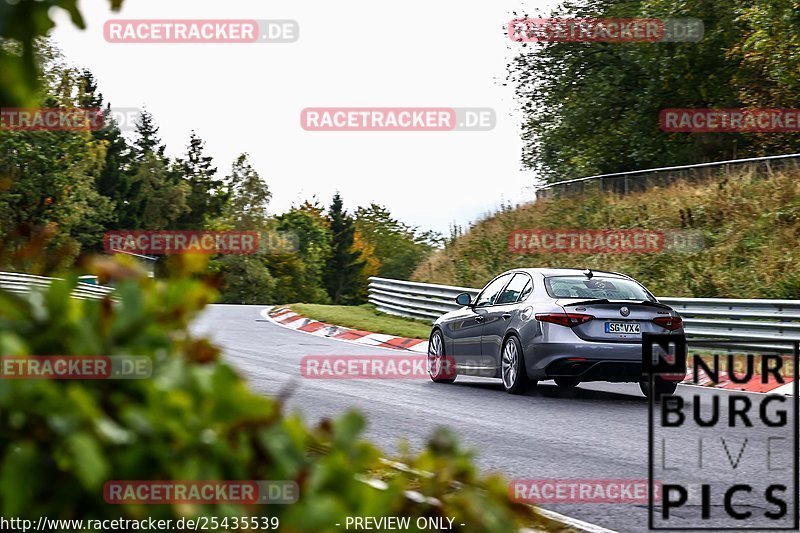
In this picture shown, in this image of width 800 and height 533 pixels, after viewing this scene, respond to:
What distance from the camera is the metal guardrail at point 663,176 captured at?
89.4ft

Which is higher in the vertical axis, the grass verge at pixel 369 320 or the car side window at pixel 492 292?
the car side window at pixel 492 292

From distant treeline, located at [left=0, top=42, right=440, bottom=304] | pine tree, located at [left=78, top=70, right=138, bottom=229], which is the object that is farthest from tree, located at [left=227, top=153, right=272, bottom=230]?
pine tree, located at [left=78, top=70, right=138, bottom=229]

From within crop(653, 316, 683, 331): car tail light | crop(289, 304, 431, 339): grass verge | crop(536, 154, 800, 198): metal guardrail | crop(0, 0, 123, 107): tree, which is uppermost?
crop(536, 154, 800, 198): metal guardrail

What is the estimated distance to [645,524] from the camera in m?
6.29

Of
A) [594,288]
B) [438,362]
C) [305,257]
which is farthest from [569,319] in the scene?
[305,257]

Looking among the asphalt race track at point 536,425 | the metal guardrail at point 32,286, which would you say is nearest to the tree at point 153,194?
the asphalt race track at point 536,425

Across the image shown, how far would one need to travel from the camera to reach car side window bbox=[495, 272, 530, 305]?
13.5m

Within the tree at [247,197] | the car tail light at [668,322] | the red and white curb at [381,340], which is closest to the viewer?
the car tail light at [668,322]

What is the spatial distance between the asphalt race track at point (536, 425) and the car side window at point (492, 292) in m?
1.08

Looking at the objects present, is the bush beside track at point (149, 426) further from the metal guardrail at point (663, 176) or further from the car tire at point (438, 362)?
the metal guardrail at point (663, 176)

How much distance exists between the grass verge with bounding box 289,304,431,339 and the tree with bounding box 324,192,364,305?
9156 centimetres

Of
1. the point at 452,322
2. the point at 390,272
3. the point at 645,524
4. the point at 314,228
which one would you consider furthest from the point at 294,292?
the point at 645,524

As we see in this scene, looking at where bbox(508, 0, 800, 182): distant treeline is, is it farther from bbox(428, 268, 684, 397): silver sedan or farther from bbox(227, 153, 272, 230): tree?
bbox(227, 153, 272, 230): tree

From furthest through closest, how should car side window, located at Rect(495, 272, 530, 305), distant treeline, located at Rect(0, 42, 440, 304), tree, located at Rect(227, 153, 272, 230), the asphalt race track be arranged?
tree, located at Rect(227, 153, 272, 230), distant treeline, located at Rect(0, 42, 440, 304), car side window, located at Rect(495, 272, 530, 305), the asphalt race track
